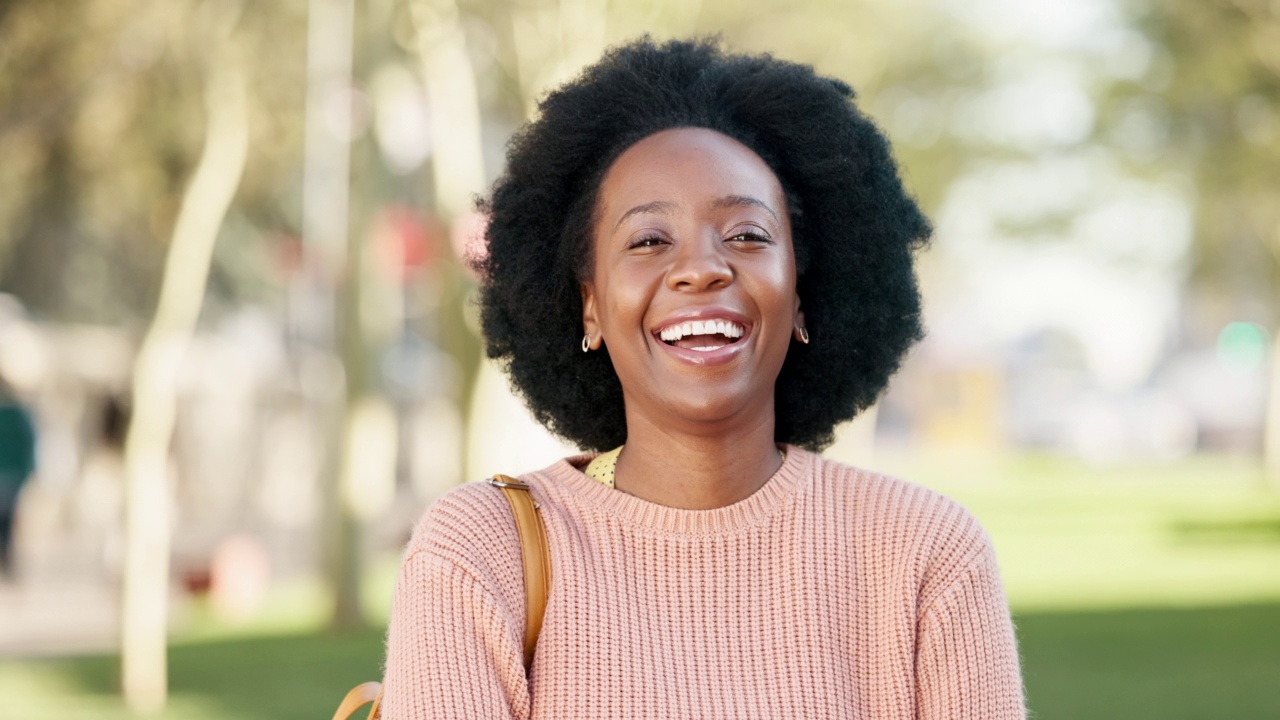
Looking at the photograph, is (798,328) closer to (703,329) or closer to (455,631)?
(703,329)

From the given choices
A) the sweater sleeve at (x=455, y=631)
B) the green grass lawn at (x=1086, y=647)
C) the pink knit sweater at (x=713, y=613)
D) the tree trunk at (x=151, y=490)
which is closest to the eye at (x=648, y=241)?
the pink knit sweater at (x=713, y=613)

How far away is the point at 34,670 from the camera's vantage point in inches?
462

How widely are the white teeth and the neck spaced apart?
0.19m

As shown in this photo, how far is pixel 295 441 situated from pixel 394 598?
92.3 feet

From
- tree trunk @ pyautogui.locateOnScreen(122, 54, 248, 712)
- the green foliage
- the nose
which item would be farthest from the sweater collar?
the green foliage

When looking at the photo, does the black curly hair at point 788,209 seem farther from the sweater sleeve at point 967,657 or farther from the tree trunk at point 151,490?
the tree trunk at point 151,490

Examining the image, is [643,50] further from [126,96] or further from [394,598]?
[126,96]

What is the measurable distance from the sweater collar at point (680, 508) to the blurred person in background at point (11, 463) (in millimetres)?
14838

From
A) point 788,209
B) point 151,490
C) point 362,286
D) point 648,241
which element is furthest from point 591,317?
point 362,286

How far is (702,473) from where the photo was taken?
3.15 meters

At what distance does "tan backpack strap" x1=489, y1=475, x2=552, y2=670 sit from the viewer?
2926 millimetres

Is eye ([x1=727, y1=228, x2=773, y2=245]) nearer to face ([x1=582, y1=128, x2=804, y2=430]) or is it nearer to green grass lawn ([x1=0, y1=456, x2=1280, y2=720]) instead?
face ([x1=582, y1=128, x2=804, y2=430])

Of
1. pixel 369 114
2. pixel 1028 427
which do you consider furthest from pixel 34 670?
pixel 1028 427

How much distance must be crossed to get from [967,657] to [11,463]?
51.0ft
